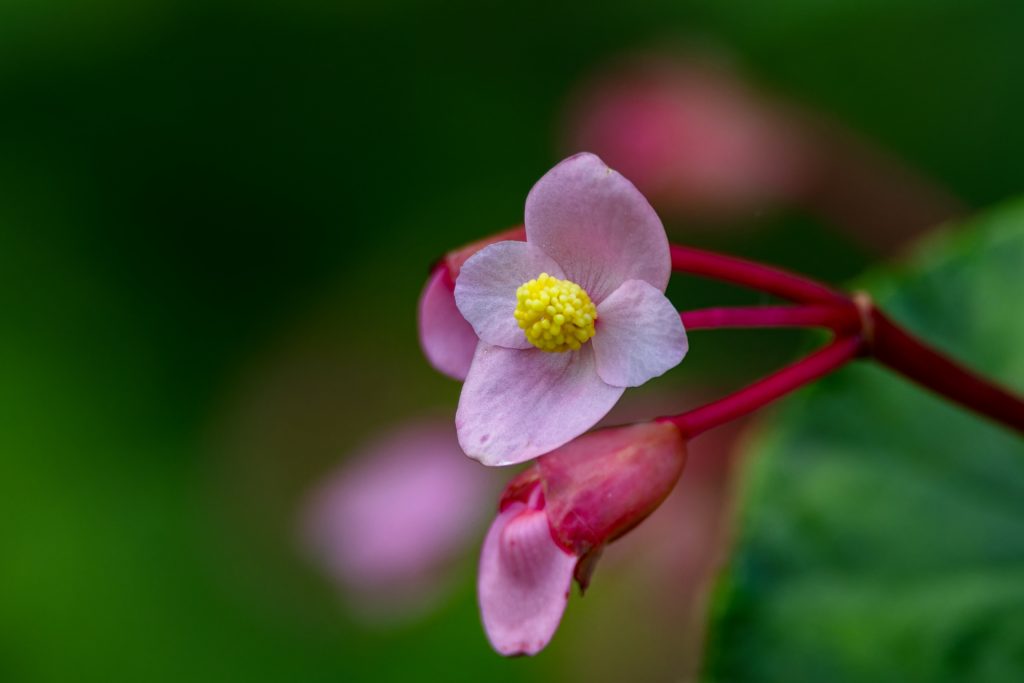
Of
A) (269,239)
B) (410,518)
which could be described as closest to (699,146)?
(410,518)

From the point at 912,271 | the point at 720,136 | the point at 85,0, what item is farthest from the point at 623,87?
the point at 85,0

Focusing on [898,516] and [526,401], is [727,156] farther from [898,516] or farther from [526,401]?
[526,401]

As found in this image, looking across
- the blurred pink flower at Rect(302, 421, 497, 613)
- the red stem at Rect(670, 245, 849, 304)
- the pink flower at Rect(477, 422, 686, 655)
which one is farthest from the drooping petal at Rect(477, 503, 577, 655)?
the blurred pink flower at Rect(302, 421, 497, 613)

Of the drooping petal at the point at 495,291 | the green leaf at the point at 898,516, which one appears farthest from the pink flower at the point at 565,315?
the green leaf at the point at 898,516

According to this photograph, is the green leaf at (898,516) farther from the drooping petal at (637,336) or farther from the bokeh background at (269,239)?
the bokeh background at (269,239)

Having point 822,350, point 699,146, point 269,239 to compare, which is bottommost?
point 269,239
